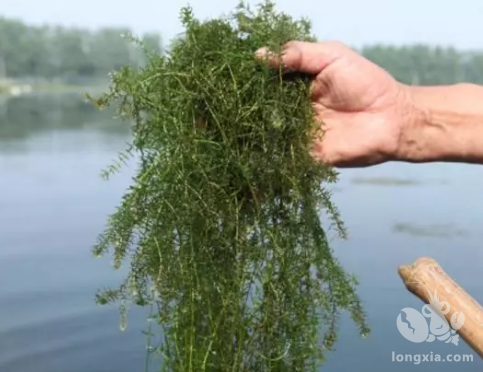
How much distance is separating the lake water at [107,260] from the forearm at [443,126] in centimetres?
147

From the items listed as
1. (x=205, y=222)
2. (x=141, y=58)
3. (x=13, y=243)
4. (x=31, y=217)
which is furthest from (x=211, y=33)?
A: (x=31, y=217)

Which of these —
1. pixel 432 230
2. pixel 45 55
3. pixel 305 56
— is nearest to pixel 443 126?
pixel 305 56

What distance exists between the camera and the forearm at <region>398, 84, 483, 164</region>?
125 centimetres

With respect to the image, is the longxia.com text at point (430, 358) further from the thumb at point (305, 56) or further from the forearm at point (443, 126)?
the thumb at point (305, 56)

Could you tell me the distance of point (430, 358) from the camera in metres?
2.65

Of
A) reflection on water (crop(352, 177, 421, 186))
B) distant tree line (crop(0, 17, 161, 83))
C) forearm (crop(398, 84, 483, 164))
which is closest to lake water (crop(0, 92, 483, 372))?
reflection on water (crop(352, 177, 421, 186))

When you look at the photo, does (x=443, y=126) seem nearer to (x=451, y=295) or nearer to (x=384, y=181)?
(x=451, y=295)

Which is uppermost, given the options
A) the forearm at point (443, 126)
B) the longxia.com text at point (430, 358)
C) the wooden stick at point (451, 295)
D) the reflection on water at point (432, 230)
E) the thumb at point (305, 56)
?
the thumb at point (305, 56)

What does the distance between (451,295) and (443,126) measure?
1.18 feet

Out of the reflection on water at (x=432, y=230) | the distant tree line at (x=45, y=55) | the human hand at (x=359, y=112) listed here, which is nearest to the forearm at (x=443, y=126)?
the human hand at (x=359, y=112)

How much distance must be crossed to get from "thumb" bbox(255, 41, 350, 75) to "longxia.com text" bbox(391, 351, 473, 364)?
1.69 meters

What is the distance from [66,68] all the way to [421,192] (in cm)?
1344

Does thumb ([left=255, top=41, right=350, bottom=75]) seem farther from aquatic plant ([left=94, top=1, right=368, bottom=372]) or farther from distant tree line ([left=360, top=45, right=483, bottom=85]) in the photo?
distant tree line ([left=360, top=45, right=483, bottom=85])

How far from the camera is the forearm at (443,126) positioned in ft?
4.11
